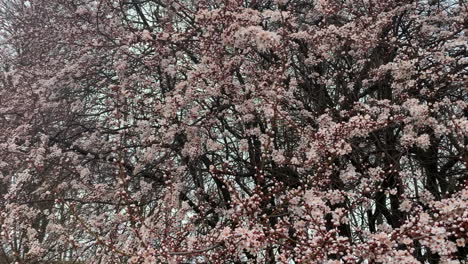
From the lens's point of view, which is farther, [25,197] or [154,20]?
[154,20]

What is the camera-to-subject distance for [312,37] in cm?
611

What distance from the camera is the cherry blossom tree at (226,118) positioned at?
5227 millimetres

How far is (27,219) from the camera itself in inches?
254

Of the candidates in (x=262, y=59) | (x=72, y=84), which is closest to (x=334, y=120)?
(x=262, y=59)

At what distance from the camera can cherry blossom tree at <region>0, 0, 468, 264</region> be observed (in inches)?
206

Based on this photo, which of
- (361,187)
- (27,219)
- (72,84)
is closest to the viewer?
(361,187)

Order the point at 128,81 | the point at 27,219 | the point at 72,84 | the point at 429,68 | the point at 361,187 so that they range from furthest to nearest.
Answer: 1. the point at 72,84
2. the point at 128,81
3. the point at 27,219
4. the point at 429,68
5. the point at 361,187

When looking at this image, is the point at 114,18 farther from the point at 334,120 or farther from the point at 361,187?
the point at 361,187

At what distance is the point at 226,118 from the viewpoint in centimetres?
727

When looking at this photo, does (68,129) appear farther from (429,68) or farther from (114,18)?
Answer: (429,68)

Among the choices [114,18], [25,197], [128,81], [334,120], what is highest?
[114,18]

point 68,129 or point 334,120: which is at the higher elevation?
point 68,129

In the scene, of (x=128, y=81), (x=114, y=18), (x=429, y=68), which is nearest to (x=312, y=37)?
(x=429, y=68)

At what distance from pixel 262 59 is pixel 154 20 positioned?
221 centimetres
